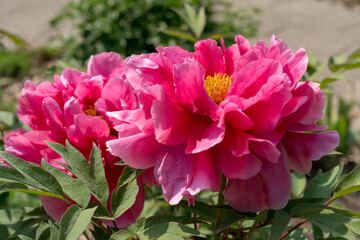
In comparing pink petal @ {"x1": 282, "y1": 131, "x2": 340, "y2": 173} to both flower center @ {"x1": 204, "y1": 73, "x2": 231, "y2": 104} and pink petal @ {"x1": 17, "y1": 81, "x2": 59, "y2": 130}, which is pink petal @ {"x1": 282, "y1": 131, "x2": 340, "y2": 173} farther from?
pink petal @ {"x1": 17, "y1": 81, "x2": 59, "y2": 130}

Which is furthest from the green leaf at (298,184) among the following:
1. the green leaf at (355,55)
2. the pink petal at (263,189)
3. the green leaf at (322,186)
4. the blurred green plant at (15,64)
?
the blurred green plant at (15,64)

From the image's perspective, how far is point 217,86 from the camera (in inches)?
24.1

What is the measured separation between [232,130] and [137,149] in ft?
0.39

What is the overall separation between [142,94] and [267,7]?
4.05m

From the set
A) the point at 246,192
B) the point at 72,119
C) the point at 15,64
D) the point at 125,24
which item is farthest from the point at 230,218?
the point at 15,64

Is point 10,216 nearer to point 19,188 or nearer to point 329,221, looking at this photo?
point 19,188

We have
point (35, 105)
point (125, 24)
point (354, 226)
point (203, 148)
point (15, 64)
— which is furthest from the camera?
point (15, 64)

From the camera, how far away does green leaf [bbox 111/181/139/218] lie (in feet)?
1.99

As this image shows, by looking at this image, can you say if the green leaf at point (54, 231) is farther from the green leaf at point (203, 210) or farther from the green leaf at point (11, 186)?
the green leaf at point (203, 210)

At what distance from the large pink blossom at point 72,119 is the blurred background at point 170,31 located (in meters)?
0.15

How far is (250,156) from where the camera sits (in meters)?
0.54

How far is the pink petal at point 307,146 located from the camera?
562 mm

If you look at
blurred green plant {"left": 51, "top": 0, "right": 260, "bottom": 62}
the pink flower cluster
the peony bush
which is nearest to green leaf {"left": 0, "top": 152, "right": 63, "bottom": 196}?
the peony bush

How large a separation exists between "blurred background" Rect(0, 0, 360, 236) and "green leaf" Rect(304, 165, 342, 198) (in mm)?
212
